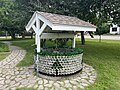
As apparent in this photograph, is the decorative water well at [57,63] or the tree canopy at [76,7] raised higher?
the tree canopy at [76,7]

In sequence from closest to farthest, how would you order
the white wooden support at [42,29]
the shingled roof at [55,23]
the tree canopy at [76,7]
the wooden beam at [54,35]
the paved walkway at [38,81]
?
the paved walkway at [38,81]
the shingled roof at [55,23]
the white wooden support at [42,29]
the wooden beam at [54,35]
the tree canopy at [76,7]

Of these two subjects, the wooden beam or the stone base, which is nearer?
the stone base

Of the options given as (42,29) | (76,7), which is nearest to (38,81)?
(42,29)

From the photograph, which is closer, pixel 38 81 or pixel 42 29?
pixel 38 81

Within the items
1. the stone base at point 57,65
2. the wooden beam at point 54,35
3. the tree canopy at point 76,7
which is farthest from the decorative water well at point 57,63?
the tree canopy at point 76,7

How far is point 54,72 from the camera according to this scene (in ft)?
20.1

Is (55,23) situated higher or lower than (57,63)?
higher

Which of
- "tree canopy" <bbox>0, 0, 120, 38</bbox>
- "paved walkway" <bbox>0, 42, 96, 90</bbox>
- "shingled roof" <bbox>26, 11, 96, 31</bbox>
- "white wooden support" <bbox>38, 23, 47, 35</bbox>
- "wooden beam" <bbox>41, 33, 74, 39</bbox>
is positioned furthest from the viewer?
"tree canopy" <bbox>0, 0, 120, 38</bbox>

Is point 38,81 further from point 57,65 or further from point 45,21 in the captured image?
point 45,21

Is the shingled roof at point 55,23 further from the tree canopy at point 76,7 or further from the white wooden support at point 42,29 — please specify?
the tree canopy at point 76,7

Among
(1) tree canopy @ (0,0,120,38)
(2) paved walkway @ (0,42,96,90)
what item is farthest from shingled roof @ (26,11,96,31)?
(1) tree canopy @ (0,0,120,38)

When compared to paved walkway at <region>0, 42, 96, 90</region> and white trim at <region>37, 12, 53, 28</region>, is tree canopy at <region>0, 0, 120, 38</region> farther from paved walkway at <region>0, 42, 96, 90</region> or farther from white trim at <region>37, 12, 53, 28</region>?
paved walkway at <region>0, 42, 96, 90</region>

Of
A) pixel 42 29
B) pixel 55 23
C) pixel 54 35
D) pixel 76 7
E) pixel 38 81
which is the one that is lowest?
pixel 38 81

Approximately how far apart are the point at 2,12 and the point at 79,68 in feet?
41.3
